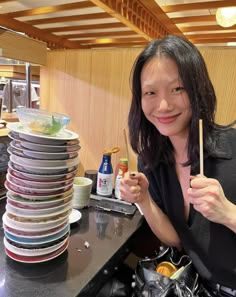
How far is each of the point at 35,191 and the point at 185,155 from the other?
20.9 inches

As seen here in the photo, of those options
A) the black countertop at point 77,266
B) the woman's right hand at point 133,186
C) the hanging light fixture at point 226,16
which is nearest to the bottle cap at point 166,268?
the black countertop at point 77,266

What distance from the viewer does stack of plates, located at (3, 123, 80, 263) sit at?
0.61 meters

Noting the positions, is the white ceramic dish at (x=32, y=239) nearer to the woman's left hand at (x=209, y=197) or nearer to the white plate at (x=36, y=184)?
the white plate at (x=36, y=184)

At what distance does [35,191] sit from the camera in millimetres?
621

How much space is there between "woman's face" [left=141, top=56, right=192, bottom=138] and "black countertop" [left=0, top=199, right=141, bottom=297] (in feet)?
1.37

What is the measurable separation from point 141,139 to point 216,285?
0.55 metres

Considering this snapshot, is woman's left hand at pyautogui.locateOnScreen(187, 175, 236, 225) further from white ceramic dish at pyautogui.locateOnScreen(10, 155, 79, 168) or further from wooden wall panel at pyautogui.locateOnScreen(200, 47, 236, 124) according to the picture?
wooden wall panel at pyautogui.locateOnScreen(200, 47, 236, 124)

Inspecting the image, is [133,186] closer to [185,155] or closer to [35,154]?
[185,155]

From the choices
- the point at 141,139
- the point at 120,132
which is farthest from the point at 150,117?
the point at 120,132

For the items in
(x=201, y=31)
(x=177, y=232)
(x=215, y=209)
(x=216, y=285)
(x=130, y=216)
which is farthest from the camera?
(x=201, y=31)

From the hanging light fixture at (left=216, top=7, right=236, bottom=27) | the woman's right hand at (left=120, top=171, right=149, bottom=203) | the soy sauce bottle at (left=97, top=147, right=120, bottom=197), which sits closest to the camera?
the woman's right hand at (left=120, top=171, right=149, bottom=203)

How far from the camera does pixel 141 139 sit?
3.13 ft

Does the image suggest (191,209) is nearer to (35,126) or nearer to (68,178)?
(68,178)

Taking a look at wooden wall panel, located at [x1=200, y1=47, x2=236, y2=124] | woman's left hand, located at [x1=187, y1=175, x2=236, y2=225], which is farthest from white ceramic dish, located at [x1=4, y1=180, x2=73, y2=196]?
wooden wall panel, located at [x1=200, y1=47, x2=236, y2=124]
